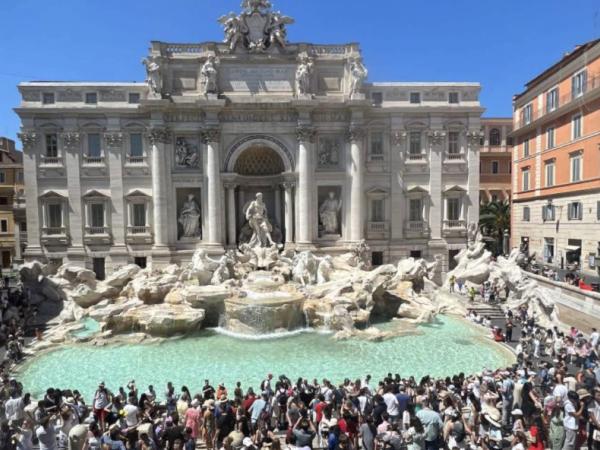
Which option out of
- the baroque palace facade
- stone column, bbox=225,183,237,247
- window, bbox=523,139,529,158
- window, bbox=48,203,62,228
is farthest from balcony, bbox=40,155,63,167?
window, bbox=523,139,529,158

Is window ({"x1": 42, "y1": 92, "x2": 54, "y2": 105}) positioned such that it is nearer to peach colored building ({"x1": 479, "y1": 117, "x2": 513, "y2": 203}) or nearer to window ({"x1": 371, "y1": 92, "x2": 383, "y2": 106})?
window ({"x1": 371, "y1": 92, "x2": 383, "y2": 106})

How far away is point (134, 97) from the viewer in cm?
2455

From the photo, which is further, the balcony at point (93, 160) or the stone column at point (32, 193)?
the balcony at point (93, 160)

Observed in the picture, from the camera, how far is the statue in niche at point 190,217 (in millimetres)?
24891

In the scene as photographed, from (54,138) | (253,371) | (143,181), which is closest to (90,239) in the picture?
(143,181)

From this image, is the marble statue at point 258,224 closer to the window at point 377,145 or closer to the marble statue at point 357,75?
the window at point 377,145

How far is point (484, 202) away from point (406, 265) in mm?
20651

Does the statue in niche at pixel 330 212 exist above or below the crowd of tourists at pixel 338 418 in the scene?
above

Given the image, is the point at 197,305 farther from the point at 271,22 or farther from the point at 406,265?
the point at 271,22

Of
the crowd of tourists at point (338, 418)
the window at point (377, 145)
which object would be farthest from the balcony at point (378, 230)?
the crowd of tourists at point (338, 418)

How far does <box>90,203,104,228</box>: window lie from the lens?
24797 mm

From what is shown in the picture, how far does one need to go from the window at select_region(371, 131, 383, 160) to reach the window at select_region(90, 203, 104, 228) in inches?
705

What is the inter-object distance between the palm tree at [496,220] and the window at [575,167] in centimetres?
929

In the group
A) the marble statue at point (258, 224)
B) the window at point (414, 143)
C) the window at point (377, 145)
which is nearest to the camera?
the marble statue at point (258, 224)
